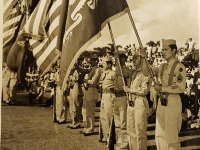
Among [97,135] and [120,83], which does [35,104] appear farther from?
[120,83]

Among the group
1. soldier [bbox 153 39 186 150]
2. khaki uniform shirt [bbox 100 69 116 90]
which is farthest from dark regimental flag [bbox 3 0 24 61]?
soldier [bbox 153 39 186 150]

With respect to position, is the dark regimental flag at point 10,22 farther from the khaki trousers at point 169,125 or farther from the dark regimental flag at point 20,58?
Answer: the khaki trousers at point 169,125

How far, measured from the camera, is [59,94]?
2867 millimetres

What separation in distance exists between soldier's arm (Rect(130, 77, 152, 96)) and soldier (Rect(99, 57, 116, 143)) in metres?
0.21

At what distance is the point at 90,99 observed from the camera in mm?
2777

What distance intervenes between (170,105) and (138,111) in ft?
0.94

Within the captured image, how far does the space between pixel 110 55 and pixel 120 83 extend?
29 centimetres

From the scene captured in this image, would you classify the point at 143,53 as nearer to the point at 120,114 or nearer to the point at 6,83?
the point at 120,114

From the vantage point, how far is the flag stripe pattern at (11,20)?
3.05 meters

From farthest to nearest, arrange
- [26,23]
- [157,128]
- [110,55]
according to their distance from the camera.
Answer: [26,23]
[110,55]
[157,128]

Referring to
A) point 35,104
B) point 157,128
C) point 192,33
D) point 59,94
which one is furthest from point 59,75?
point 192,33

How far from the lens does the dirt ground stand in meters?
2.60

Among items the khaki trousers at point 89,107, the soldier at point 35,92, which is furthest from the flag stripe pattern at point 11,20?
the khaki trousers at point 89,107

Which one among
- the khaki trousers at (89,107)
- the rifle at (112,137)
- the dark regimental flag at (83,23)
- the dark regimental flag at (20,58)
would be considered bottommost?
the rifle at (112,137)
